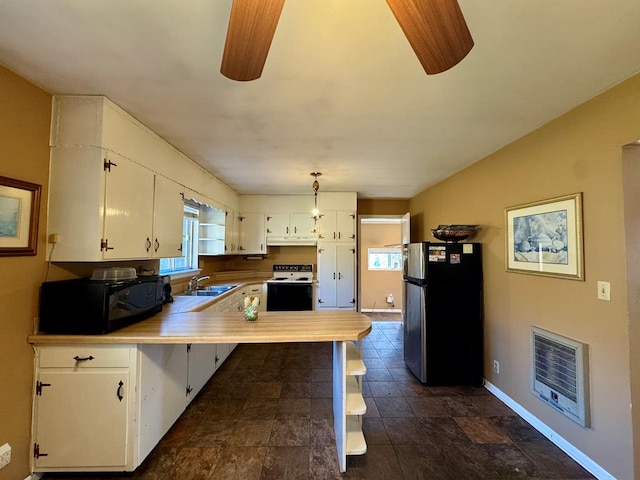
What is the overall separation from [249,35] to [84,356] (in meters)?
2.01

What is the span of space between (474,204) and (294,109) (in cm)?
235

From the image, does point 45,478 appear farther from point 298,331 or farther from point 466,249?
point 466,249

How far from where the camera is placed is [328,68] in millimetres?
1509

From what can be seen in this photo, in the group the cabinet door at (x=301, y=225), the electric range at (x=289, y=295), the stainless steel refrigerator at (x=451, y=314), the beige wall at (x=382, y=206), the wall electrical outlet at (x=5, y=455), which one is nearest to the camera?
the wall electrical outlet at (x=5, y=455)

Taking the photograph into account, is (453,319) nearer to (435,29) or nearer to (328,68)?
(328,68)

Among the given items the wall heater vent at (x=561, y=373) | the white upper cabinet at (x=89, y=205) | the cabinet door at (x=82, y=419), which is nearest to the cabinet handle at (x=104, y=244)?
the white upper cabinet at (x=89, y=205)

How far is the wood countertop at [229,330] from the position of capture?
1698mm

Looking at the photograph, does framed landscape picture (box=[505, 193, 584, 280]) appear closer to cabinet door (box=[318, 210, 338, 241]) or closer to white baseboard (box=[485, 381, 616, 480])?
white baseboard (box=[485, 381, 616, 480])

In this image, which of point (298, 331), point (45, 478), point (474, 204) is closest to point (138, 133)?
point (298, 331)

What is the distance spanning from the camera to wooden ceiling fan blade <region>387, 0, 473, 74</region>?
81 cm

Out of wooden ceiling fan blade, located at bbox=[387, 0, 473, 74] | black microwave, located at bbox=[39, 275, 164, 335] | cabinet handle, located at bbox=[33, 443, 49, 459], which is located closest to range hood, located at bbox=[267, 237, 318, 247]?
black microwave, located at bbox=[39, 275, 164, 335]

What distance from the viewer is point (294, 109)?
195 centimetres

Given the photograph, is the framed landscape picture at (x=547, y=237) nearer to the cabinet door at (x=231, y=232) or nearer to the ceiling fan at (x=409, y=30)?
the ceiling fan at (x=409, y=30)

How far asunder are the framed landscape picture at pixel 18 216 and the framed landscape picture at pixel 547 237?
3.49 meters
